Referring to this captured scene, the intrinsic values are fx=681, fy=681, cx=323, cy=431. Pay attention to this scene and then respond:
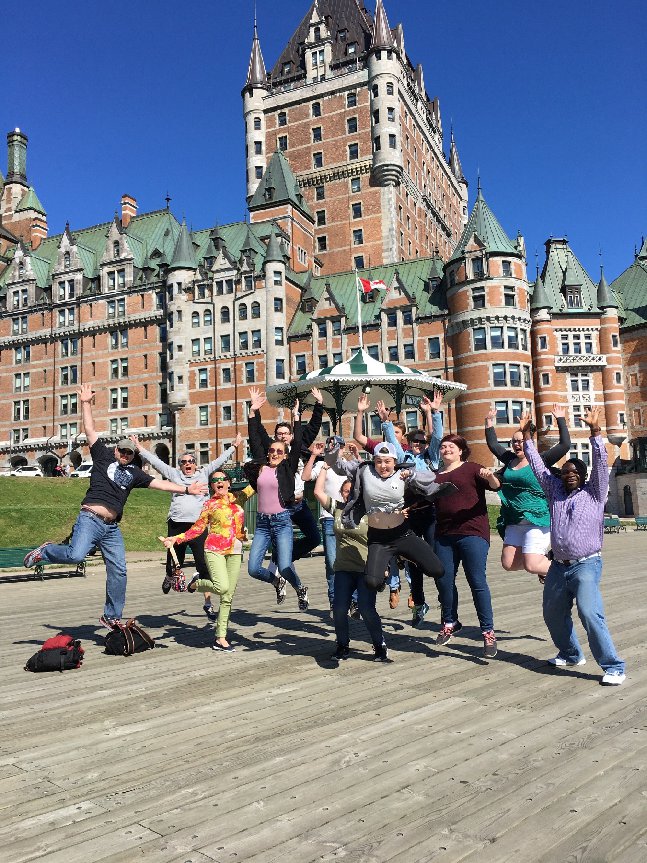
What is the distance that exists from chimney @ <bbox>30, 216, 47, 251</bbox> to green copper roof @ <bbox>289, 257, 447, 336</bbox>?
1335 inches

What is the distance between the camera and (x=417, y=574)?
341 inches

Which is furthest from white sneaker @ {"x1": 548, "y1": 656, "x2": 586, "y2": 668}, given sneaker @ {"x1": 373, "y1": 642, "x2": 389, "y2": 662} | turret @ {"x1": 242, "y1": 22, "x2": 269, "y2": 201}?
turret @ {"x1": 242, "y1": 22, "x2": 269, "y2": 201}

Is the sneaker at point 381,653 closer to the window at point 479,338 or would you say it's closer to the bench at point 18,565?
the bench at point 18,565

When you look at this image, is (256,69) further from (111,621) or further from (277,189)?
(111,621)

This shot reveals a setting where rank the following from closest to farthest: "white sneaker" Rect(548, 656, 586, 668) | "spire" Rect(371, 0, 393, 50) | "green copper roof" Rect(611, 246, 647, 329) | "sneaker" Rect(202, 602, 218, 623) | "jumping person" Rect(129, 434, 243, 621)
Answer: "white sneaker" Rect(548, 656, 586, 668) < "jumping person" Rect(129, 434, 243, 621) < "sneaker" Rect(202, 602, 218, 623) < "green copper roof" Rect(611, 246, 647, 329) < "spire" Rect(371, 0, 393, 50)

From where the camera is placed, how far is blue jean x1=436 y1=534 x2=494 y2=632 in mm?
7070

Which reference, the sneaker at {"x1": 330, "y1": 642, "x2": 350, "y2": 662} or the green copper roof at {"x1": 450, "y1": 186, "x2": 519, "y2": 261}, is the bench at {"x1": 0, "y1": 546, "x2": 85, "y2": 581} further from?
the green copper roof at {"x1": 450, "y1": 186, "x2": 519, "y2": 261}

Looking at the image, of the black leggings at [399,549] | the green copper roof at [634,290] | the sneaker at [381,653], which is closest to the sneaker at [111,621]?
the sneaker at [381,653]

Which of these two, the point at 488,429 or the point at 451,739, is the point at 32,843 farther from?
the point at 488,429

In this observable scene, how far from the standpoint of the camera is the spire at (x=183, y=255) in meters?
58.3

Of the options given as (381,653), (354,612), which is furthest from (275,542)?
(381,653)

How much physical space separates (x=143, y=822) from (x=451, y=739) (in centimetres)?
212

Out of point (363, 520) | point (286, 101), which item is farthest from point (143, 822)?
point (286, 101)

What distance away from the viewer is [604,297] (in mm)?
55406
